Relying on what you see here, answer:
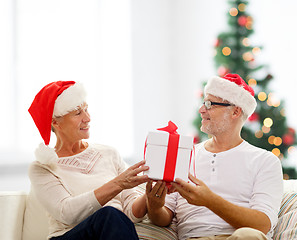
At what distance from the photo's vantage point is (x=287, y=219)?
2.10 metres

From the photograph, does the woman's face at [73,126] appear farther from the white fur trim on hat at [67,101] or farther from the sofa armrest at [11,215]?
the sofa armrest at [11,215]

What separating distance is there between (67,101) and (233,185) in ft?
3.05

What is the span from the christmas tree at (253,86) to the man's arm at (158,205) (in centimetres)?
188

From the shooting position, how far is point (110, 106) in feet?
15.0

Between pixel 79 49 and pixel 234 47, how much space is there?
154cm

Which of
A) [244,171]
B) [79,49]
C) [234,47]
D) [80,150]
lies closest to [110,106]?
[79,49]

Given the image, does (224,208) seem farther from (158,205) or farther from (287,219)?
(287,219)

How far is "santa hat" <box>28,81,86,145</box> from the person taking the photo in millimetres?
2174

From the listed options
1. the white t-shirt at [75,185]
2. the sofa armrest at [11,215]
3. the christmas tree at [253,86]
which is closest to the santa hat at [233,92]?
the white t-shirt at [75,185]

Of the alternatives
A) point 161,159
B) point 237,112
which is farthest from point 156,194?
point 237,112

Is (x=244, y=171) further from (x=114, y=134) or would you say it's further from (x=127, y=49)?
(x=127, y=49)

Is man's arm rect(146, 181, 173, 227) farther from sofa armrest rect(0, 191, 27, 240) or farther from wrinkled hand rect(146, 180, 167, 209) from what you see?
sofa armrest rect(0, 191, 27, 240)

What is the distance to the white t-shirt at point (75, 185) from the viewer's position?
1976 mm

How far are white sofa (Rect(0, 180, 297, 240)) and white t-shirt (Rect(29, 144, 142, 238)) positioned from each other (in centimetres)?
13
